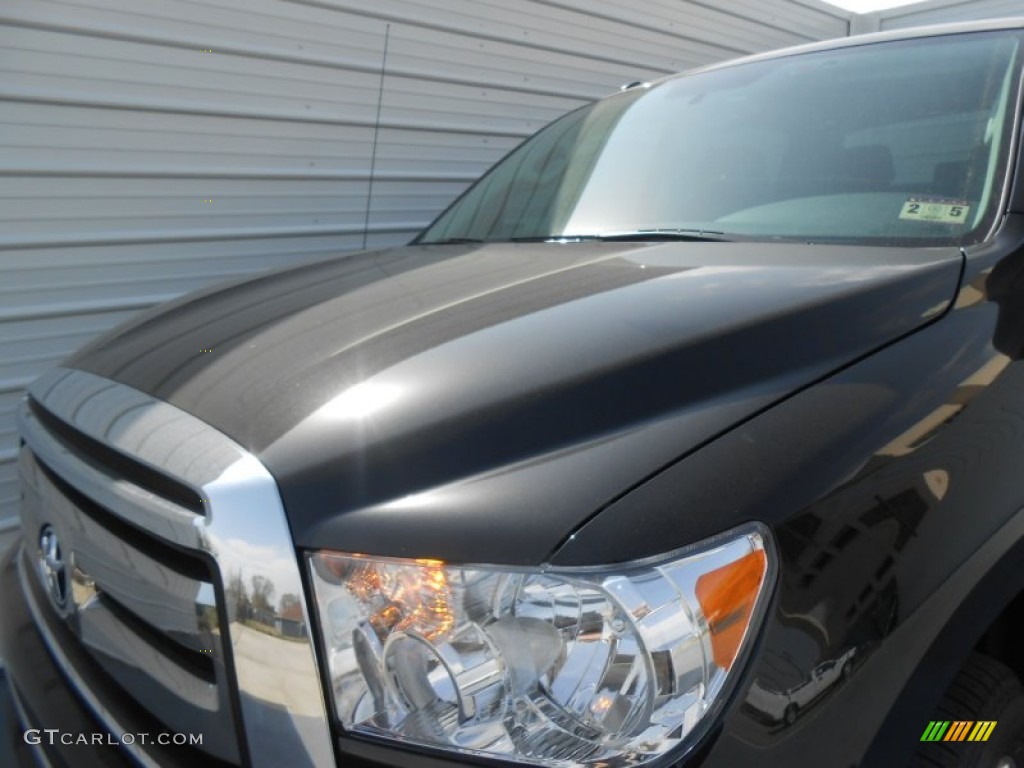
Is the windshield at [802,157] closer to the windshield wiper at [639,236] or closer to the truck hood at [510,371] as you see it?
the windshield wiper at [639,236]

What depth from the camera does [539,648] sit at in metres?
1.04

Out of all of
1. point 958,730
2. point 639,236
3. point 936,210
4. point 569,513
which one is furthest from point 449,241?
point 958,730

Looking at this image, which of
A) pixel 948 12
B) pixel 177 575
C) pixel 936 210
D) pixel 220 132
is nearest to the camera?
pixel 177 575

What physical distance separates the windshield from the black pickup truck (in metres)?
0.02

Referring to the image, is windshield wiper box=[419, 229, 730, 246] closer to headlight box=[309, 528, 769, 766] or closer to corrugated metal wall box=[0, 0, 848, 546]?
headlight box=[309, 528, 769, 766]

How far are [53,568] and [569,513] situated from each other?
43.0 inches

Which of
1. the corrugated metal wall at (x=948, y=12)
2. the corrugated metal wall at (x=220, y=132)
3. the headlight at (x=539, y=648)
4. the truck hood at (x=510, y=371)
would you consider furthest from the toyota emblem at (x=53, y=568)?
the corrugated metal wall at (x=948, y=12)

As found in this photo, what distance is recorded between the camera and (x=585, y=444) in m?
1.17

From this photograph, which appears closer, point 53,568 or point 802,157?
point 53,568

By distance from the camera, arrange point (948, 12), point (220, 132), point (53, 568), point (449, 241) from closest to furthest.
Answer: point (53, 568) → point (449, 241) → point (220, 132) → point (948, 12)

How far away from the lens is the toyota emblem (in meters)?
1.57

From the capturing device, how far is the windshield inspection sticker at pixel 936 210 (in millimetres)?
1770

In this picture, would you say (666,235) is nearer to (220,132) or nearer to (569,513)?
(569,513)

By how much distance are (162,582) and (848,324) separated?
1.12 metres
